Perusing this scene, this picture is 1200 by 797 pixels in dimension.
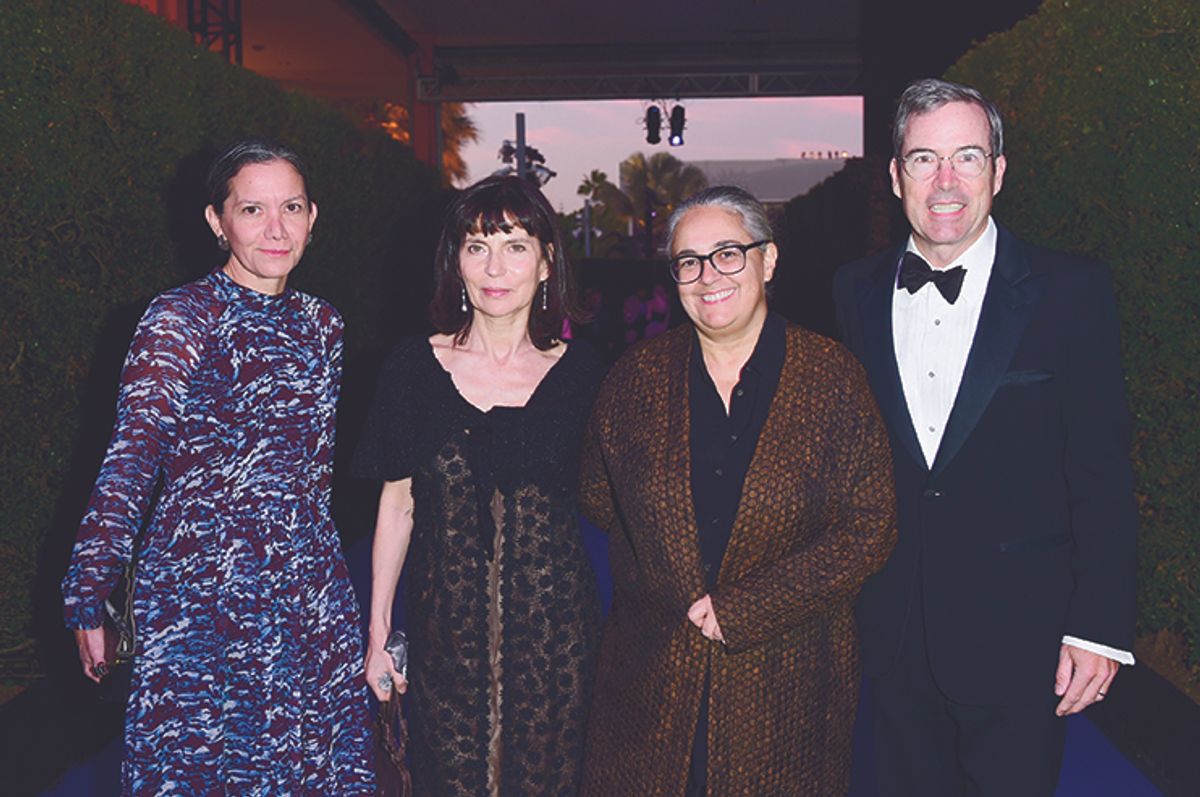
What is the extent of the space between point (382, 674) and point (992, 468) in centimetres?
162

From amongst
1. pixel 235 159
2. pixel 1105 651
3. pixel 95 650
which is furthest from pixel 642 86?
pixel 95 650

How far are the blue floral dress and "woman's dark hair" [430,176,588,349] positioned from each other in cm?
40

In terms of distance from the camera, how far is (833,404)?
2270 mm

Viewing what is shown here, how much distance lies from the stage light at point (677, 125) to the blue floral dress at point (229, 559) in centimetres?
2299

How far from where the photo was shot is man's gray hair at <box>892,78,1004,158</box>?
241 centimetres

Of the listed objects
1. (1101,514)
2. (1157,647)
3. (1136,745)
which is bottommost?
(1136,745)

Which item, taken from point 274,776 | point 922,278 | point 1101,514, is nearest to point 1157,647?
point 1101,514

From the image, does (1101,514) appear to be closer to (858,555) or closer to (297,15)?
(858,555)

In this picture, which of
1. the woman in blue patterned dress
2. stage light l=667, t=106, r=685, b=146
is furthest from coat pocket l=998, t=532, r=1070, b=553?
stage light l=667, t=106, r=685, b=146

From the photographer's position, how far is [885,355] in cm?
251

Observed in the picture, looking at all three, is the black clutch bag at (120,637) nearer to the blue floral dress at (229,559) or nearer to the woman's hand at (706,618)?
the blue floral dress at (229,559)

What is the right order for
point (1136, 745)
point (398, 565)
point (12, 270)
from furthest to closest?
point (1136, 745), point (12, 270), point (398, 565)

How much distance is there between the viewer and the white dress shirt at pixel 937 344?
8.00ft

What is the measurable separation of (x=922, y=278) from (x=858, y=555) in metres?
0.71
